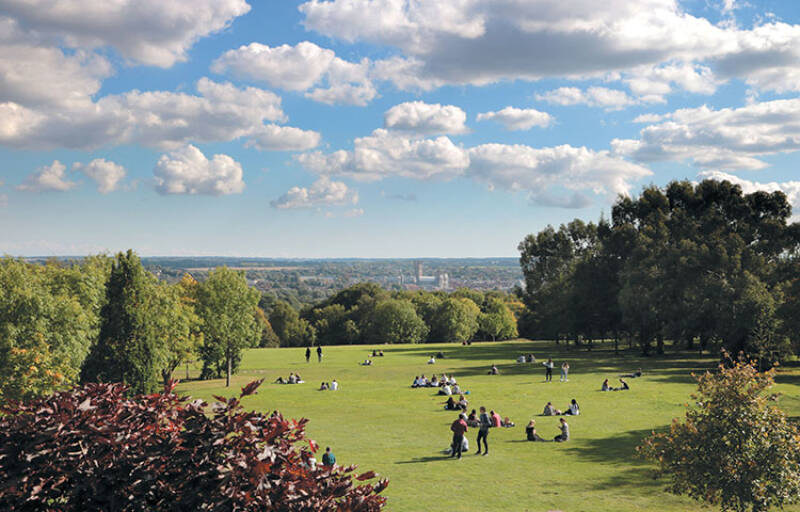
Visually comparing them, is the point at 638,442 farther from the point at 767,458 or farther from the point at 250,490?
the point at 250,490

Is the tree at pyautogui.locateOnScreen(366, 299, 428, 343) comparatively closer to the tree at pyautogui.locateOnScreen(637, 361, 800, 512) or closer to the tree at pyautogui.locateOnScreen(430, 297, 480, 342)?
the tree at pyautogui.locateOnScreen(430, 297, 480, 342)

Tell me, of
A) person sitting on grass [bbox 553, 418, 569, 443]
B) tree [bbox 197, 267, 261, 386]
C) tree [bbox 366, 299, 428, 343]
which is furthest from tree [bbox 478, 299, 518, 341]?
person sitting on grass [bbox 553, 418, 569, 443]

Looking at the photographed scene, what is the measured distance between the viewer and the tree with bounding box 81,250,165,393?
1526 inches

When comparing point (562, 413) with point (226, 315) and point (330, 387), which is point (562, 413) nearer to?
point (330, 387)

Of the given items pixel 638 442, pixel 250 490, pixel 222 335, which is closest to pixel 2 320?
pixel 222 335

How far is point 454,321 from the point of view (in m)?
106

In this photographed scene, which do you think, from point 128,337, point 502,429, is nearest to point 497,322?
point 128,337

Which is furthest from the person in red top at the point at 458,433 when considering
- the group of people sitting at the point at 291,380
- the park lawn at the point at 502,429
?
the group of people sitting at the point at 291,380

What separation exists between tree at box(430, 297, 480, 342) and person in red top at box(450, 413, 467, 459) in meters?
80.9

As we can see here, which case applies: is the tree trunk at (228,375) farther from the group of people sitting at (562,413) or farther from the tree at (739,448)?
the tree at (739,448)

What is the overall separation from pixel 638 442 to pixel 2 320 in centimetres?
3196

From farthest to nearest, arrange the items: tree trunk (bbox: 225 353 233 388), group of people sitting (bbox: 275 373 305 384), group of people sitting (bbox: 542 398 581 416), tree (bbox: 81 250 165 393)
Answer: tree trunk (bbox: 225 353 233 388) < group of people sitting (bbox: 275 373 305 384) < tree (bbox: 81 250 165 393) < group of people sitting (bbox: 542 398 581 416)

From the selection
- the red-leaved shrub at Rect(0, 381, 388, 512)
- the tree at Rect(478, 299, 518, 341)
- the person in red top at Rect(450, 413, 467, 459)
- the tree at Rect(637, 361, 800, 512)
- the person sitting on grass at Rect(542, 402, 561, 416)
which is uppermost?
the red-leaved shrub at Rect(0, 381, 388, 512)

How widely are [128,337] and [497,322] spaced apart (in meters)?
80.2
